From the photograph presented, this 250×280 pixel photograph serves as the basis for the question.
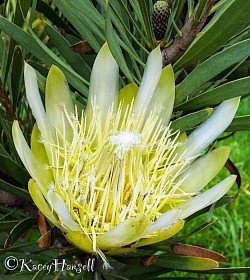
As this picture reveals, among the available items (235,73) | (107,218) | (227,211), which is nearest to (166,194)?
(107,218)

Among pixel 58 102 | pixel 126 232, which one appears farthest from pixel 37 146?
pixel 126 232

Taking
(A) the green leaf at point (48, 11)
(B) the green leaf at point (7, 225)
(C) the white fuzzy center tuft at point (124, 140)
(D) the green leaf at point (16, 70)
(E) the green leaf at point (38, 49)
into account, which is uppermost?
(A) the green leaf at point (48, 11)

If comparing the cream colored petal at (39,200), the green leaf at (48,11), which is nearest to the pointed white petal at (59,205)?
the cream colored petal at (39,200)

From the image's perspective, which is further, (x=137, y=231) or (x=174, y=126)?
(x=174, y=126)

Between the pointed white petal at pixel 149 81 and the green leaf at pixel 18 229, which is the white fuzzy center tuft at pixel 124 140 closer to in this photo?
the pointed white petal at pixel 149 81

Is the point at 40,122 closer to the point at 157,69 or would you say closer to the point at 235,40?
the point at 157,69

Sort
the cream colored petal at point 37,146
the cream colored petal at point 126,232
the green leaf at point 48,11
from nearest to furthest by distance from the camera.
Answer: the cream colored petal at point 126,232 < the cream colored petal at point 37,146 < the green leaf at point 48,11
